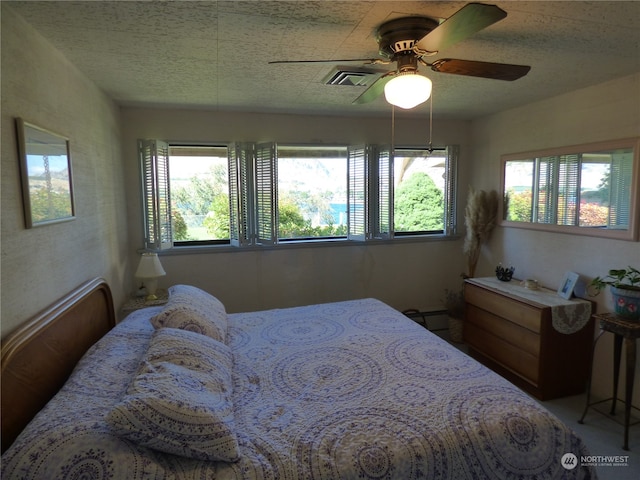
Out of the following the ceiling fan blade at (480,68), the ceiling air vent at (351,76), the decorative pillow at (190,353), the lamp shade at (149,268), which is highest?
the ceiling air vent at (351,76)

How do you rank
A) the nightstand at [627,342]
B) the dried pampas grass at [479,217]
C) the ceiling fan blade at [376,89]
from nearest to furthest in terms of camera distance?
the ceiling fan blade at [376,89]
the nightstand at [627,342]
the dried pampas grass at [479,217]

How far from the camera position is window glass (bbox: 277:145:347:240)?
12.8 ft

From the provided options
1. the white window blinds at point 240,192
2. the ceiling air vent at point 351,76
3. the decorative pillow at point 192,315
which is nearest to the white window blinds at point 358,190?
the white window blinds at point 240,192

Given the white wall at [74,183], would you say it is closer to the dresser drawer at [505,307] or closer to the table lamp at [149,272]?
the table lamp at [149,272]

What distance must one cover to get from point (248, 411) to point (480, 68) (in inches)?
74.5

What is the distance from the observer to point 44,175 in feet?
5.86

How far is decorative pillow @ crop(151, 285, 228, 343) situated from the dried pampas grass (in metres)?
2.69

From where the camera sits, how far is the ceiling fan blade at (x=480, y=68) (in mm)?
1774

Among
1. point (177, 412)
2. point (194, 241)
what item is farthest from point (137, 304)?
point (177, 412)

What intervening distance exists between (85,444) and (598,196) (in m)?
3.39

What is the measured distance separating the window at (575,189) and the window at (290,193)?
2.64ft

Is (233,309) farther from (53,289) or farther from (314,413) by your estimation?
(314,413)

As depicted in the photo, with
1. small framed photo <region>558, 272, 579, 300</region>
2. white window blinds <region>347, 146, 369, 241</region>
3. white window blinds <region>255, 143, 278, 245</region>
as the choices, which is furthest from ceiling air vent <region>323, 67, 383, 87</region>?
small framed photo <region>558, 272, 579, 300</region>

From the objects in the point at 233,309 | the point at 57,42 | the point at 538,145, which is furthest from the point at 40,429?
the point at 538,145
